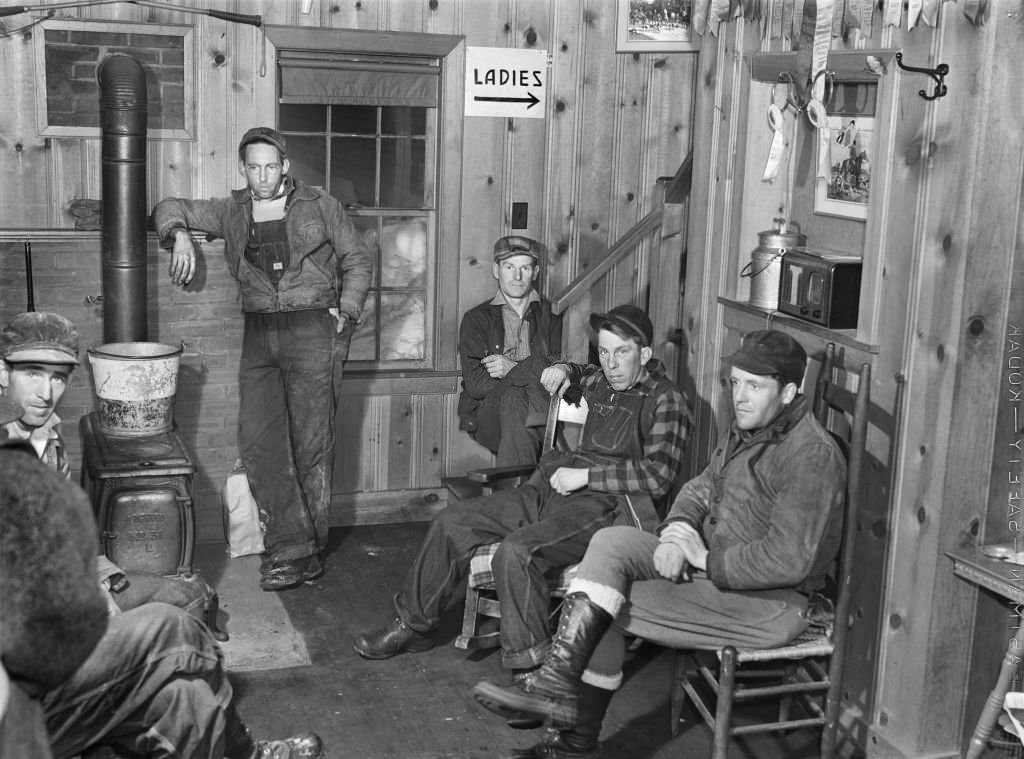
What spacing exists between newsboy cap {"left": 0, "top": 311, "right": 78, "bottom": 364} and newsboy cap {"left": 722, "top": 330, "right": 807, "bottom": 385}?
78.4 inches

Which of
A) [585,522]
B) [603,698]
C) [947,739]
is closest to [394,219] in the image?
[585,522]

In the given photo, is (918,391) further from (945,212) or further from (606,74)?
(606,74)

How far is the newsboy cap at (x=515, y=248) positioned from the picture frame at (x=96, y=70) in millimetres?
1411

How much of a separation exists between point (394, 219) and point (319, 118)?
1.88 ft

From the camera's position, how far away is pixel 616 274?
635 centimetres

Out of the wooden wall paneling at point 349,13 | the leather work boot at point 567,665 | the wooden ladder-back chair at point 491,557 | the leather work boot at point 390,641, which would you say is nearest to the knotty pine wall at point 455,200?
the wooden wall paneling at point 349,13

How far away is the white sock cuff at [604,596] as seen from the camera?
360cm

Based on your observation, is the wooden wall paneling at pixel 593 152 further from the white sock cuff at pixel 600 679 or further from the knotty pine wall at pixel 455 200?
the white sock cuff at pixel 600 679

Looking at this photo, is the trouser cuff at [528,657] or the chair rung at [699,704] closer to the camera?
the chair rung at [699,704]

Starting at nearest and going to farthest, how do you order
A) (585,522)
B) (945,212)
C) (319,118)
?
(945,212)
(585,522)
(319,118)

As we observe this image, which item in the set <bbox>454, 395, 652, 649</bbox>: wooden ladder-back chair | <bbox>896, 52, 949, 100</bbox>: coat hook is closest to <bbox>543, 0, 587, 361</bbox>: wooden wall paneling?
<bbox>454, 395, 652, 649</bbox>: wooden ladder-back chair

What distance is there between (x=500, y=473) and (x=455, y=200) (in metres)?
1.64

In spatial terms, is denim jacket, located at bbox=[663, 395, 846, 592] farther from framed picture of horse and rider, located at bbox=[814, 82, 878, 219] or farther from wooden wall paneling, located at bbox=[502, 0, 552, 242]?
wooden wall paneling, located at bbox=[502, 0, 552, 242]

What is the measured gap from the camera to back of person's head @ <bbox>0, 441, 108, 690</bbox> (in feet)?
6.13
